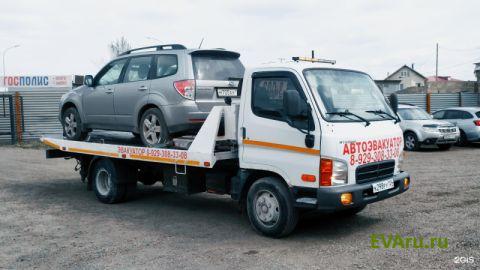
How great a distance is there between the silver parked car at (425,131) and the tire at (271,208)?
11.6 meters

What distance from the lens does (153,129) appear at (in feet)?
26.5

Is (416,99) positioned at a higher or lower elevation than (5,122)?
higher

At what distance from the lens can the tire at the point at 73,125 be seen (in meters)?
9.75

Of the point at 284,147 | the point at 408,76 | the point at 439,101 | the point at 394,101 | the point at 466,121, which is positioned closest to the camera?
the point at 284,147

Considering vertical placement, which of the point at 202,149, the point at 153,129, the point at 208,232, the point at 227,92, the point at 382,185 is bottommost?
the point at 208,232

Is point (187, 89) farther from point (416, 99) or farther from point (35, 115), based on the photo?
point (416, 99)

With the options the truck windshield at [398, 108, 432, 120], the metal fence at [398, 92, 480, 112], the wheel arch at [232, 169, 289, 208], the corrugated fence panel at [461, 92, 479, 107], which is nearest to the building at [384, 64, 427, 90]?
the corrugated fence panel at [461, 92, 479, 107]

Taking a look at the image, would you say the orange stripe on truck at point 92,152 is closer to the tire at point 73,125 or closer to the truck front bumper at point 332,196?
the tire at point 73,125

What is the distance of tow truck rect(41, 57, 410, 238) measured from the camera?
6.03 metres

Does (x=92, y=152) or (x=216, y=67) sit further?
(x=92, y=152)

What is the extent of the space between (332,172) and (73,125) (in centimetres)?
587

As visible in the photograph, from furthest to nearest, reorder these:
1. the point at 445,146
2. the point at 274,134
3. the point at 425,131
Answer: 1. the point at 445,146
2. the point at 425,131
3. the point at 274,134

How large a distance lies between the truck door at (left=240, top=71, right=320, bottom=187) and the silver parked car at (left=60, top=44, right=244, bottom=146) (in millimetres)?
1037

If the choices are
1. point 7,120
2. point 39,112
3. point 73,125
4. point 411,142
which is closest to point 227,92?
point 73,125
